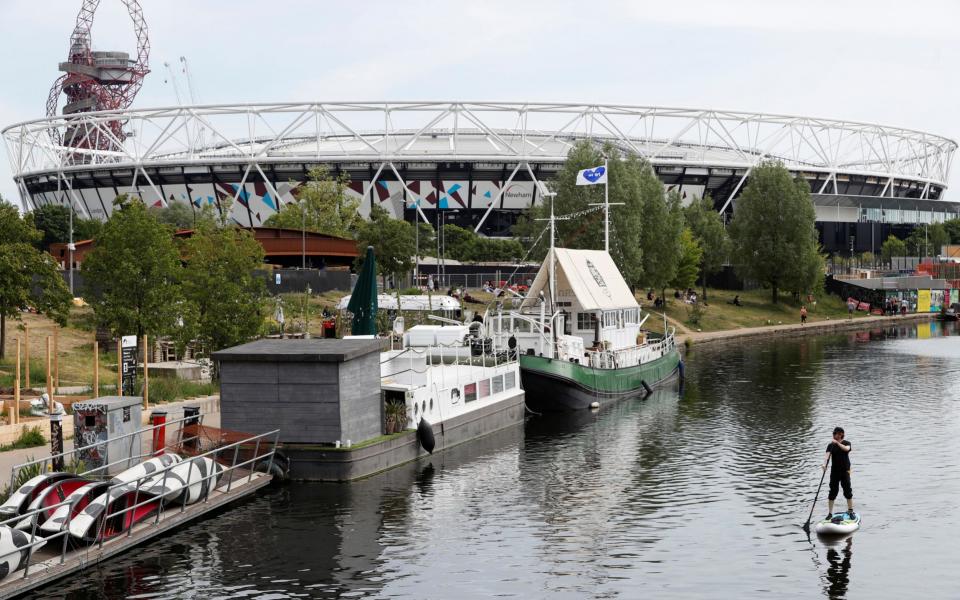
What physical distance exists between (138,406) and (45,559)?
899 centimetres

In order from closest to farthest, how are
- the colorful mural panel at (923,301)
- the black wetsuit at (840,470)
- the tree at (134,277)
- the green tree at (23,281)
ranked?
the black wetsuit at (840,470)
the tree at (134,277)
the green tree at (23,281)
the colorful mural panel at (923,301)

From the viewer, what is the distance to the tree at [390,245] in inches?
3777

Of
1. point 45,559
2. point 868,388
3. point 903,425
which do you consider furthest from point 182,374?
point 868,388

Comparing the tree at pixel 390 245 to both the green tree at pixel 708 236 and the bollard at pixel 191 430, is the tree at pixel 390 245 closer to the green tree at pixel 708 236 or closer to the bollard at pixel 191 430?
the green tree at pixel 708 236

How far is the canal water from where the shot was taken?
25.2 metres

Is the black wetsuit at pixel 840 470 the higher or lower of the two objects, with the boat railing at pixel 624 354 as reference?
lower

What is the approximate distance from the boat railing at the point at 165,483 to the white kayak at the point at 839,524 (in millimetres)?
15648

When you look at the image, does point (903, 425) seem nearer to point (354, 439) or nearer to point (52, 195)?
point (354, 439)

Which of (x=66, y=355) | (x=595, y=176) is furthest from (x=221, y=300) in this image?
(x=595, y=176)

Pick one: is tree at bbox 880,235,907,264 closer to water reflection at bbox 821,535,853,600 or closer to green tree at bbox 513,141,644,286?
green tree at bbox 513,141,644,286

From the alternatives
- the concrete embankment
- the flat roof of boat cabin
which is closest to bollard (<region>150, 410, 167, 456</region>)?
the flat roof of boat cabin

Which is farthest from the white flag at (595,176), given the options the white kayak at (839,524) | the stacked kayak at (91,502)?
the stacked kayak at (91,502)

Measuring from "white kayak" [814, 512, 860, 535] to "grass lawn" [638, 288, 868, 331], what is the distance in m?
70.3

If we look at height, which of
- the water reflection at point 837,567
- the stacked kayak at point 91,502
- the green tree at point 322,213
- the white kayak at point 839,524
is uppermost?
the green tree at point 322,213
